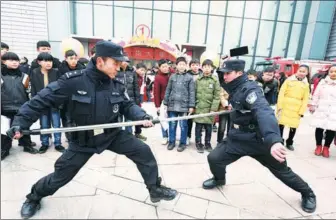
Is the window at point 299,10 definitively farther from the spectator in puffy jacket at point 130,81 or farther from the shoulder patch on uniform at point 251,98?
the shoulder patch on uniform at point 251,98

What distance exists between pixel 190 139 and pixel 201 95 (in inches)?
Result: 48.0

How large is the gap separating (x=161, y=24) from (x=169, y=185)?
1322 centimetres

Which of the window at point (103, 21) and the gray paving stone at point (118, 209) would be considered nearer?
the gray paving stone at point (118, 209)

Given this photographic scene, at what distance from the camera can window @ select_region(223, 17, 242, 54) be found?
15008 mm

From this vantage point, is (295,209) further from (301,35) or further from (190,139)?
(301,35)

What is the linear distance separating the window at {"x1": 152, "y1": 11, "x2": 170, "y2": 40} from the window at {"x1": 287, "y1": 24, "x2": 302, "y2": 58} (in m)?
8.64

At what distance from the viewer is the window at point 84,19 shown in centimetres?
1359

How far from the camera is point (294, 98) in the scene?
4.32m

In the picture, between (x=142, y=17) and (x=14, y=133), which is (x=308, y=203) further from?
(x=142, y=17)

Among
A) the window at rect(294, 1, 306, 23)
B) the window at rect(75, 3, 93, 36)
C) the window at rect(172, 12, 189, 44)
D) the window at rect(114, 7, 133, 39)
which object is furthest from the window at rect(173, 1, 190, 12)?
the window at rect(294, 1, 306, 23)

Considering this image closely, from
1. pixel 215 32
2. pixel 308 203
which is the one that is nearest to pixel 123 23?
pixel 215 32

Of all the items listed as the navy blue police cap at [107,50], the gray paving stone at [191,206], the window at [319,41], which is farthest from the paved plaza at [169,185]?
the window at [319,41]

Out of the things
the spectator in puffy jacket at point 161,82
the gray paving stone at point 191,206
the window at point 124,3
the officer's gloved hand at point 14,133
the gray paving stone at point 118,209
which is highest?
the window at point 124,3

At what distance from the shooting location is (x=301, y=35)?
1584 cm
